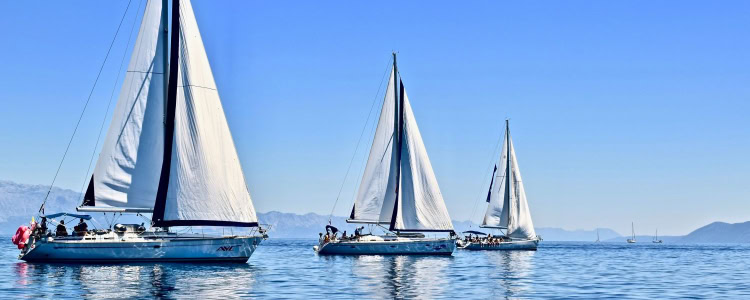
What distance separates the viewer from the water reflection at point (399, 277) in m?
40.1

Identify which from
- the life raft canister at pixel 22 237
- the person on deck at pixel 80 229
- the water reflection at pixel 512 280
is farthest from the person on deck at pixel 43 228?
the water reflection at pixel 512 280

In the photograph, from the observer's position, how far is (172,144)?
176 feet

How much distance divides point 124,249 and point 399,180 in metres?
28.2

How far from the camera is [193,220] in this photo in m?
53.8

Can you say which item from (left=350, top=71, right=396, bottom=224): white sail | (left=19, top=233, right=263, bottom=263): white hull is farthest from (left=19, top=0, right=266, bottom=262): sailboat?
(left=350, top=71, right=396, bottom=224): white sail

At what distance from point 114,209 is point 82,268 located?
14.4 feet

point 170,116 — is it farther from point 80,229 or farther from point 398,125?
point 398,125

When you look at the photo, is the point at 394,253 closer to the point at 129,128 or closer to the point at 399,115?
the point at 399,115

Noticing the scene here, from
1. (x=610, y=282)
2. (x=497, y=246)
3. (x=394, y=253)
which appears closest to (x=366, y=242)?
A: (x=394, y=253)

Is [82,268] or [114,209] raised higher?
[114,209]

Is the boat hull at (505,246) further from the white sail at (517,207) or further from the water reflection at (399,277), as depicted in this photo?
the water reflection at (399,277)

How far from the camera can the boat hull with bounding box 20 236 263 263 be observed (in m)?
53.7

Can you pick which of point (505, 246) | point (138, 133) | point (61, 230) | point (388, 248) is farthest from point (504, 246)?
point (61, 230)

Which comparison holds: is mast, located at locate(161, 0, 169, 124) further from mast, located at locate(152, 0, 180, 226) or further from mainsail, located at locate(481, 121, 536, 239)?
mainsail, located at locate(481, 121, 536, 239)
